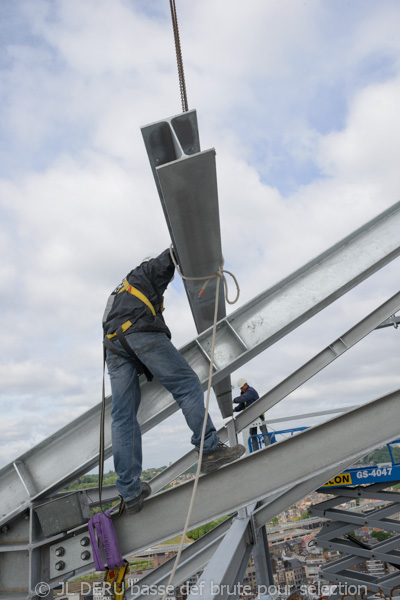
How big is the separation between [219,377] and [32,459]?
6.21 feet

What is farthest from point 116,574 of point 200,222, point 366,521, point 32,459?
point 366,521

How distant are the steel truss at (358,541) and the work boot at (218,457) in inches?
238

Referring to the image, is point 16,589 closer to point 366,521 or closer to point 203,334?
point 203,334

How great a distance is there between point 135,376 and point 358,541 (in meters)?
7.87

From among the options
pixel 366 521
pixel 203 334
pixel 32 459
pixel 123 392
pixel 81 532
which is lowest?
pixel 366 521

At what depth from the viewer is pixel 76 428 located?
12.8 ft

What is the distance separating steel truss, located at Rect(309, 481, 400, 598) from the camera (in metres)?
8.17

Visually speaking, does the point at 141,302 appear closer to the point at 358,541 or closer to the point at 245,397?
the point at 245,397

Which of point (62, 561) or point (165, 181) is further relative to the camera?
point (62, 561)

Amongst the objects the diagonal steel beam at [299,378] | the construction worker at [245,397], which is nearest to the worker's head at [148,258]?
the diagonal steel beam at [299,378]

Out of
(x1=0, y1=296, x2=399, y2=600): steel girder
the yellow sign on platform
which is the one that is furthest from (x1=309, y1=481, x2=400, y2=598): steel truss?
(x1=0, y1=296, x2=399, y2=600): steel girder

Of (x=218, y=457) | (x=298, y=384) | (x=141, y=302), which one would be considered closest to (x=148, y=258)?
(x=141, y=302)

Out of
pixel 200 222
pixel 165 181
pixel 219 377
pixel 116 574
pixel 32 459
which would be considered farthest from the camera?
pixel 219 377

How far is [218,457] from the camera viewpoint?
3.48m
